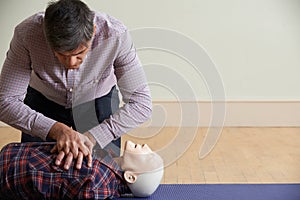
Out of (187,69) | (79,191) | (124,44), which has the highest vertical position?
(124,44)

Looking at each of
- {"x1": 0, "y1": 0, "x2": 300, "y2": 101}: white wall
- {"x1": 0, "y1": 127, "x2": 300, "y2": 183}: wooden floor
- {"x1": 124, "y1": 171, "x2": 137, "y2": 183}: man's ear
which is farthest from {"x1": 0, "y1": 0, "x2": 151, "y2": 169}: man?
{"x1": 0, "y1": 0, "x2": 300, "y2": 101}: white wall

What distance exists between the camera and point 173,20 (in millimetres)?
3461

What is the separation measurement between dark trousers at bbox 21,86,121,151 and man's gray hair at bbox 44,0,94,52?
0.47m

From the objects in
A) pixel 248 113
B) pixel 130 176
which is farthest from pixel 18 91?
pixel 248 113

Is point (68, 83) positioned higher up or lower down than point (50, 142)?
higher up

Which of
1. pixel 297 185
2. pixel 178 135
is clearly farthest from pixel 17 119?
pixel 178 135

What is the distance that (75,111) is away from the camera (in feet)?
6.77

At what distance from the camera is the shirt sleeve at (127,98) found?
1.89m

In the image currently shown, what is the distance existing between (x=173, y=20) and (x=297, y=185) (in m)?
1.65

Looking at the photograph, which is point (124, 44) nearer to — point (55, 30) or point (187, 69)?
point (55, 30)

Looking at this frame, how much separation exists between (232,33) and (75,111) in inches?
65.9

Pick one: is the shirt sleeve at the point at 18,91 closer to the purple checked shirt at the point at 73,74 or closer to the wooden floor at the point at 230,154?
the purple checked shirt at the point at 73,74

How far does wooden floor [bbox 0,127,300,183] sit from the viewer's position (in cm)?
250

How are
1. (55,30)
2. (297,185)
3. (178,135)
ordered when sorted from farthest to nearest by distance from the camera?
(178,135) < (297,185) < (55,30)
